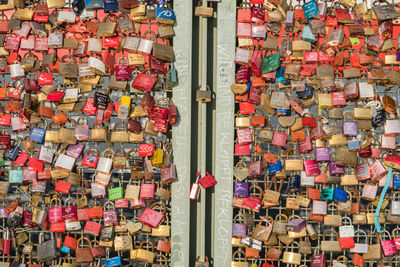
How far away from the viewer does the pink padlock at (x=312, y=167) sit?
2352 mm

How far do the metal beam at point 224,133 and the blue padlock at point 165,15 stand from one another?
Answer: 0.28 meters

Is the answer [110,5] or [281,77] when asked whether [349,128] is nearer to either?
[281,77]

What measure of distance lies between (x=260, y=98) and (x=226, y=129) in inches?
11.0

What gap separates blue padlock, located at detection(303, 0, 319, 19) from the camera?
2.29 m

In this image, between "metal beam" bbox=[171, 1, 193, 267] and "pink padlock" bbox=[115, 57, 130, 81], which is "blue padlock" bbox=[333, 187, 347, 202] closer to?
"metal beam" bbox=[171, 1, 193, 267]

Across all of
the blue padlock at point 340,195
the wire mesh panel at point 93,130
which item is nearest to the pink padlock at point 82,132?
the wire mesh panel at point 93,130

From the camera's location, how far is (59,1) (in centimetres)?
233

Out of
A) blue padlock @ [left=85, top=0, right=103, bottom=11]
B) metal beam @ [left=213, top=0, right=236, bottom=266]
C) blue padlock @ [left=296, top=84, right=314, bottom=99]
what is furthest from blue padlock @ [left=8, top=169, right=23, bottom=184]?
blue padlock @ [left=296, top=84, right=314, bottom=99]

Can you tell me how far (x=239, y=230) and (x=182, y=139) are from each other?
67cm

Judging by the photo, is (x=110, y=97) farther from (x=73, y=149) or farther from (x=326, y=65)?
(x=326, y=65)

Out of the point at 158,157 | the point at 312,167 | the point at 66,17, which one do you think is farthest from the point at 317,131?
the point at 66,17

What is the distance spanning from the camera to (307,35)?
232cm

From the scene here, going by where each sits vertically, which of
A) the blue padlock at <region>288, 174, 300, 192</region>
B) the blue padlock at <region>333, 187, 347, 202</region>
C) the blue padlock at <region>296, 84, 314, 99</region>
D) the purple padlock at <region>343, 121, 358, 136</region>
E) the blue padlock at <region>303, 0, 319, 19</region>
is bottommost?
the blue padlock at <region>333, 187, 347, 202</region>

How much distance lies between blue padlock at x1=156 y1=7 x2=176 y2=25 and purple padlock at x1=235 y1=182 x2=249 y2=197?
106cm
